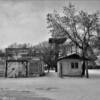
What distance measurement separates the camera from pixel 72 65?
20.0 m

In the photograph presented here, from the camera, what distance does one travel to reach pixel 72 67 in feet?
65.5

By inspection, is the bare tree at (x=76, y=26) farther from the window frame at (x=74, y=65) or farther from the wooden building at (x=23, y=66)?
the wooden building at (x=23, y=66)

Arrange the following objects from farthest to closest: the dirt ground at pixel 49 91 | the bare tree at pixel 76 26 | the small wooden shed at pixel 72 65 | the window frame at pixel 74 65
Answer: the window frame at pixel 74 65 < the small wooden shed at pixel 72 65 < the bare tree at pixel 76 26 < the dirt ground at pixel 49 91

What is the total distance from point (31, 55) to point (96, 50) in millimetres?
10038

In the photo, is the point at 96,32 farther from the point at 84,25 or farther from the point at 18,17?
the point at 18,17

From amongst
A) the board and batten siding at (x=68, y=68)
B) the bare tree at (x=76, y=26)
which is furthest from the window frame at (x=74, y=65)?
the bare tree at (x=76, y=26)

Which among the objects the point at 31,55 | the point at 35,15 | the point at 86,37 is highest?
the point at 35,15

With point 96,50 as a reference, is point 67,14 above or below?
above

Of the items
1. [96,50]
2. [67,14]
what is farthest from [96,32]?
[67,14]

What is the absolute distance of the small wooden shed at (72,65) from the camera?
19.8 metres

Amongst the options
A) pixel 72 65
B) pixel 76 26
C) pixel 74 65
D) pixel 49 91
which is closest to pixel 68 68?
pixel 72 65

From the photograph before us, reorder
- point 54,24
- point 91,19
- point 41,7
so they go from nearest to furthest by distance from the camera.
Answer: point 41,7 < point 91,19 < point 54,24

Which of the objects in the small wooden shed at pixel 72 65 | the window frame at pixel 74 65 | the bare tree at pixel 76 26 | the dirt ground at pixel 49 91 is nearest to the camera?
the dirt ground at pixel 49 91

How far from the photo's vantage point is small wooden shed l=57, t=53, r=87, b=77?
19797mm
